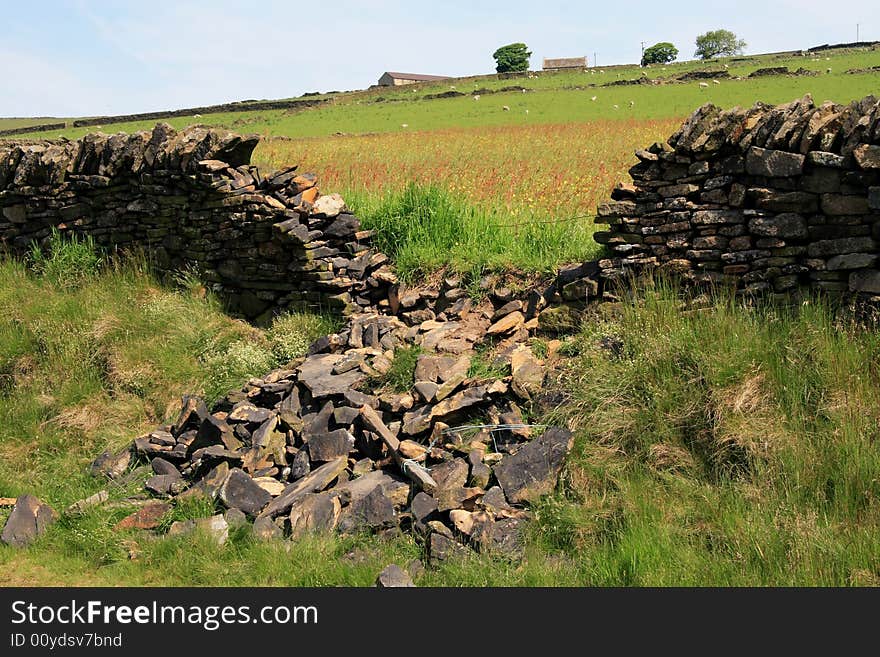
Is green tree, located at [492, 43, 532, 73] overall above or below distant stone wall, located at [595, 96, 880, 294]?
above

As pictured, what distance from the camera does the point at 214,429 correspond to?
6.19 metres

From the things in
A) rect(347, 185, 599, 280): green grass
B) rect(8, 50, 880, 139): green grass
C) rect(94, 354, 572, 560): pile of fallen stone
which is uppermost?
rect(8, 50, 880, 139): green grass

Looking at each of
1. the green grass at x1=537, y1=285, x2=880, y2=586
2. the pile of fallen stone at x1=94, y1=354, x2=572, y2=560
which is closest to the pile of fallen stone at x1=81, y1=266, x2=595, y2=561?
the pile of fallen stone at x1=94, y1=354, x2=572, y2=560

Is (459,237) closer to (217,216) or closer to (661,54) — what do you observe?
(217,216)

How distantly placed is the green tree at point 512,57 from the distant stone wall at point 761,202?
108881 mm

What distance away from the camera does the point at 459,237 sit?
8109 mm

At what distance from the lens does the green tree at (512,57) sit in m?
109

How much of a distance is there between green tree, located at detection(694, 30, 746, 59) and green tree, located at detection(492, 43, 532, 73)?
2564 centimetres

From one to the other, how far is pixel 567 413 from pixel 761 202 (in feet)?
7.54

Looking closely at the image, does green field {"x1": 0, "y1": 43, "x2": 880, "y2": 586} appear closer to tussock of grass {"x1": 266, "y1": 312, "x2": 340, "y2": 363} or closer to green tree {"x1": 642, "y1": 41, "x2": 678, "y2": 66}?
tussock of grass {"x1": 266, "y1": 312, "x2": 340, "y2": 363}

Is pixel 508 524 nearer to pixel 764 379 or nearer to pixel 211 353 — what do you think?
pixel 764 379

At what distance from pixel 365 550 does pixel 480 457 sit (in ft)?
3.60

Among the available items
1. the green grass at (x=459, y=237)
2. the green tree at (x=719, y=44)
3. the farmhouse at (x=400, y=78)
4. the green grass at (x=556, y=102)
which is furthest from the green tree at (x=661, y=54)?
the green grass at (x=459, y=237)

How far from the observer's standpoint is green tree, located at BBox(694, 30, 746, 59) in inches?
4124
